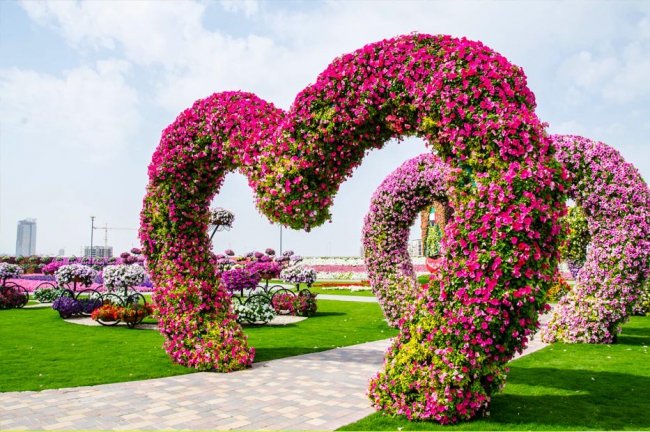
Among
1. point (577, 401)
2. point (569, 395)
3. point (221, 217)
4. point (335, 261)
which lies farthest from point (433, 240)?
point (577, 401)

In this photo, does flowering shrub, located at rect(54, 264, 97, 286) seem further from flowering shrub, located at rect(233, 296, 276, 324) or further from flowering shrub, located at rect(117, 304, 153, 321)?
flowering shrub, located at rect(233, 296, 276, 324)

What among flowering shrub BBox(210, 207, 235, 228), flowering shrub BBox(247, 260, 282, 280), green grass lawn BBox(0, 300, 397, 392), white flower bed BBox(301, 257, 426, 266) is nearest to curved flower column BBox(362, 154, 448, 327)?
green grass lawn BBox(0, 300, 397, 392)

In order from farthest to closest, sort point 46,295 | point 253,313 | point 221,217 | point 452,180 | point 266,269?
point 46,295 < point 266,269 < point 221,217 < point 253,313 < point 452,180

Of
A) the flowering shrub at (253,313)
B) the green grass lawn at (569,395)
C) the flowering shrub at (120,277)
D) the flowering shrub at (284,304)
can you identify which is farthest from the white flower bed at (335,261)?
the green grass lawn at (569,395)

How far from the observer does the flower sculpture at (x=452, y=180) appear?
4.77m

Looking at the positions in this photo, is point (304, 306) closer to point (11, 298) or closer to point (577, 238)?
point (577, 238)

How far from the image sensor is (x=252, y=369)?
7629mm

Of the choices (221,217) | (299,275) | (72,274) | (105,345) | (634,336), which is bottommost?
Answer: (634,336)

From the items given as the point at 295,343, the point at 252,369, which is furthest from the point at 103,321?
the point at 252,369

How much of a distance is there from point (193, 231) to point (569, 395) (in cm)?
582

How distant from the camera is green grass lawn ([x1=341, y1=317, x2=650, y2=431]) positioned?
506cm

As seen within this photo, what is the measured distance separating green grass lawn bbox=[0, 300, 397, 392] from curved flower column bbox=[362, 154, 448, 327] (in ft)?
3.42

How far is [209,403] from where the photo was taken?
19.0 feet

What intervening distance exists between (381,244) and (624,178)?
5.08 metres
